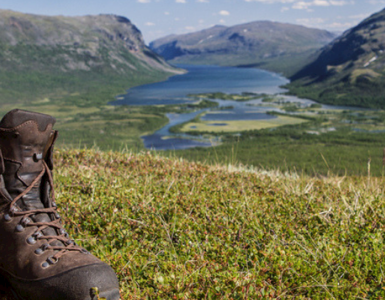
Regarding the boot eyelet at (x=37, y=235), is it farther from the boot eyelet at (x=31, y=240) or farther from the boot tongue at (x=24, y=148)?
the boot tongue at (x=24, y=148)

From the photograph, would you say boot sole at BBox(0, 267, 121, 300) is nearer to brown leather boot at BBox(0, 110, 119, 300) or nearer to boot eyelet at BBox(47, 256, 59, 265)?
brown leather boot at BBox(0, 110, 119, 300)

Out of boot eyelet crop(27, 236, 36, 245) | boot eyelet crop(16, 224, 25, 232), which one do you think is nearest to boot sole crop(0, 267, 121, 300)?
boot eyelet crop(27, 236, 36, 245)

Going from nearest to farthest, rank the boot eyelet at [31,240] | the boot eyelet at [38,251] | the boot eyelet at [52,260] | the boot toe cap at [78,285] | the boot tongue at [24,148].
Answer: the boot toe cap at [78,285] < the boot eyelet at [52,260] < the boot eyelet at [38,251] < the boot eyelet at [31,240] < the boot tongue at [24,148]

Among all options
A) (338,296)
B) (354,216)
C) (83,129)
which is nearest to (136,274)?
(338,296)

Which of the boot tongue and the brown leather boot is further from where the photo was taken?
the boot tongue

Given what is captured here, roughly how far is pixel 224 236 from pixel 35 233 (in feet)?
8.74

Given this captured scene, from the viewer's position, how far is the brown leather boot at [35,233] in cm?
365

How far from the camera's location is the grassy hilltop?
4.26 meters

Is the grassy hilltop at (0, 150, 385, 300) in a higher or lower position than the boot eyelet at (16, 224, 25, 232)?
lower

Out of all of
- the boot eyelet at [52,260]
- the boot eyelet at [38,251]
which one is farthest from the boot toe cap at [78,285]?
the boot eyelet at [38,251]

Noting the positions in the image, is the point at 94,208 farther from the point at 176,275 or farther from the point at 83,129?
the point at 83,129

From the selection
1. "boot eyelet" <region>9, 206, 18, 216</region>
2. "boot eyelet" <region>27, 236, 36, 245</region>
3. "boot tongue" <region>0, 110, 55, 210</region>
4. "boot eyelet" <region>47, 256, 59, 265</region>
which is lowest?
"boot eyelet" <region>47, 256, 59, 265</region>

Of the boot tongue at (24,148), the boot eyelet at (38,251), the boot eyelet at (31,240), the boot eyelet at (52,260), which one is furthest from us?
the boot tongue at (24,148)

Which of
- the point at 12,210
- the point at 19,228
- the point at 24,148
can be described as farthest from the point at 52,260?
the point at 24,148
